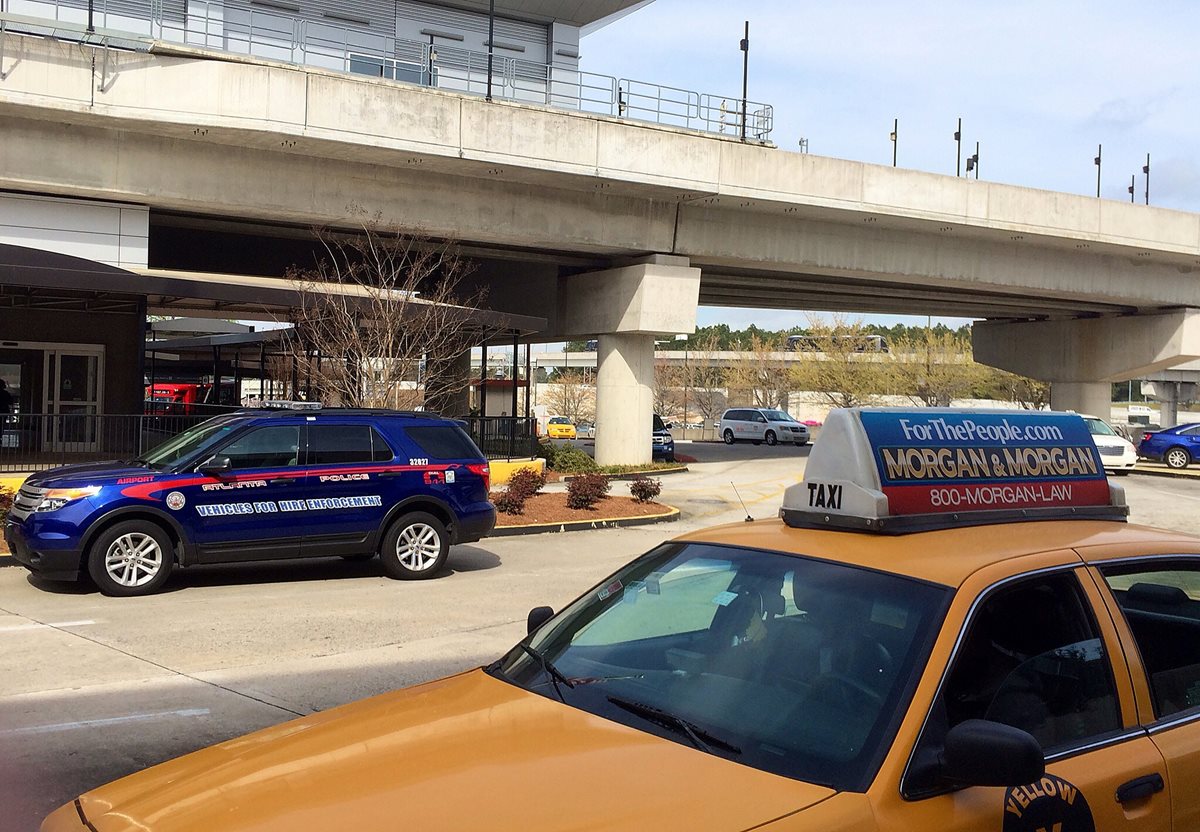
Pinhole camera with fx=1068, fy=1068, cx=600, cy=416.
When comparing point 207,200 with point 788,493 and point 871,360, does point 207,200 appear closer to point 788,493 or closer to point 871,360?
point 788,493

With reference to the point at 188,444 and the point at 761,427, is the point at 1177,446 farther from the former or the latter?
the point at 188,444

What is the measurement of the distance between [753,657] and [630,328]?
2450 centimetres

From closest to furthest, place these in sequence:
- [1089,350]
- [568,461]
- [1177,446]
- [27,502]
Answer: [27,502]
[568,461]
[1177,446]
[1089,350]

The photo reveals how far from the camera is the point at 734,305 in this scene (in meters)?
43.8

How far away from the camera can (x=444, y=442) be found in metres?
13.2

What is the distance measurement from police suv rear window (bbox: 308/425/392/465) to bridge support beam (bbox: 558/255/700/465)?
15.3m

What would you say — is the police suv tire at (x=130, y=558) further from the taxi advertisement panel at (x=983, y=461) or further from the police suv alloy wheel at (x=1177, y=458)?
the police suv alloy wheel at (x=1177, y=458)

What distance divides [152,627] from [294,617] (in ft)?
4.22

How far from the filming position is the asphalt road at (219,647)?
6.40 metres

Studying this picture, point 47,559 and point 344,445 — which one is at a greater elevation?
point 344,445

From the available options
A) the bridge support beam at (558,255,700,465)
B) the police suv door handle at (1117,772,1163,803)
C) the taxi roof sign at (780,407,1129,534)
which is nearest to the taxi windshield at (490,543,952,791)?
the taxi roof sign at (780,407,1129,534)

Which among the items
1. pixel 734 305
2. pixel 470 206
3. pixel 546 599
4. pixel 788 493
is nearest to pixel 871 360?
pixel 734 305

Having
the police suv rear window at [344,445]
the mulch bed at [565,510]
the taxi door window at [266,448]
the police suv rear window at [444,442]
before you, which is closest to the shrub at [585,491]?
the mulch bed at [565,510]

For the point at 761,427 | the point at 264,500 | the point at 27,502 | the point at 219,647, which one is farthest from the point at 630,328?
the point at 761,427
